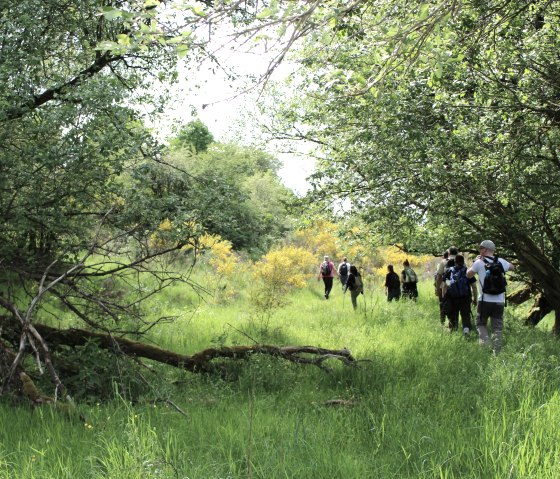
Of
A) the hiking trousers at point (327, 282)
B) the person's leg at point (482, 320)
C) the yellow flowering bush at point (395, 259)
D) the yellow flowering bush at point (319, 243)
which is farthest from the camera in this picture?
the yellow flowering bush at point (319, 243)

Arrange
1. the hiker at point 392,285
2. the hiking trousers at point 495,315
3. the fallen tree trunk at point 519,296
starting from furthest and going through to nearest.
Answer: the hiker at point 392,285
the fallen tree trunk at point 519,296
the hiking trousers at point 495,315

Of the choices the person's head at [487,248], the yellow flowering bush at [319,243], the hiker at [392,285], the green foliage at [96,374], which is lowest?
the green foliage at [96,374]

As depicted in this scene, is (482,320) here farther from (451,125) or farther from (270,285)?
(270,285)

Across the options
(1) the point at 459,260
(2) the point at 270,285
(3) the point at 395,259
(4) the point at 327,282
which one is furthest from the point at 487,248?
(3) the point at 395,259

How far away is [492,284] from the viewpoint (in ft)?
24.9

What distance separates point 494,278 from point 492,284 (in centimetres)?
9

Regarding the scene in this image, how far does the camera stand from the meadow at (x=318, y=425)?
3.41m

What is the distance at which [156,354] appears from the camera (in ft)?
20.4

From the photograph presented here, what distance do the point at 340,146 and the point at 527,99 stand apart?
10.5ft

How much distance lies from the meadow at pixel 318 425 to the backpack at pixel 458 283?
216 cm

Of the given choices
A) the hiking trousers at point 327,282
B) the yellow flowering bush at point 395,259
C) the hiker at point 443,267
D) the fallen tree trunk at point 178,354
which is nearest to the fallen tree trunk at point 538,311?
the hiker at point 443,267

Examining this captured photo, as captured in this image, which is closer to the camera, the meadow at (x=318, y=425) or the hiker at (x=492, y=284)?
the meadow at (x=318, y=425)

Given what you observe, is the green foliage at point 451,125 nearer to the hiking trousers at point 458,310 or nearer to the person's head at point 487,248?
the person's head at point 487,248

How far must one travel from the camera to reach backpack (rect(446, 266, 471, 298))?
967cm
